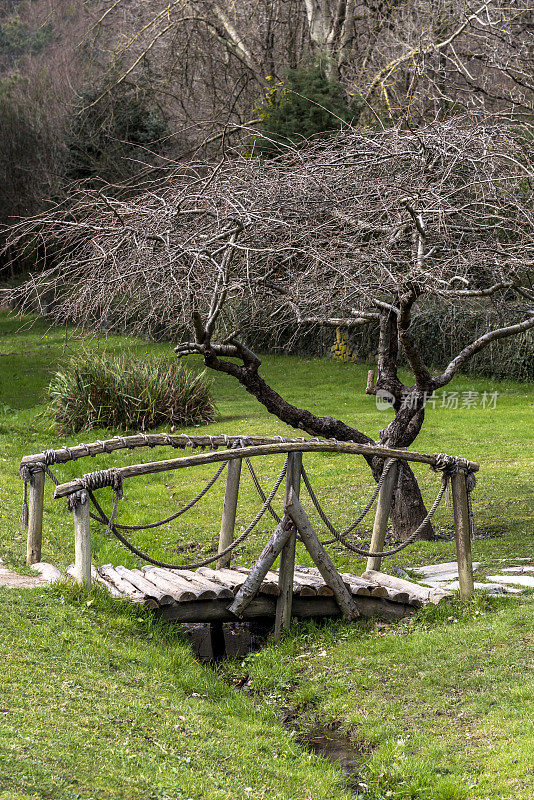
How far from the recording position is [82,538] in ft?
18.8

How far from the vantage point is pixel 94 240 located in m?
7.12

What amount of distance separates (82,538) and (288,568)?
5.47 ft

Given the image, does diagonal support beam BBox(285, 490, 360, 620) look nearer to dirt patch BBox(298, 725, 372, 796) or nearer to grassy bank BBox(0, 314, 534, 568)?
dirt patch BBox(298, 725, 372, 796)

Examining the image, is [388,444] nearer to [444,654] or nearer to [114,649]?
[444,654]

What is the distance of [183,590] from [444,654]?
6.41ft

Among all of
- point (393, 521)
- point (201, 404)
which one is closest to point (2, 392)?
point (201, 404)

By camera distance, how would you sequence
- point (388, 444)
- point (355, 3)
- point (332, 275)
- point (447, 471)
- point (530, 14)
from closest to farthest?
point (447, 471) < point (332, 275) < point (388, 444) < point (530, 14) < point (355, 3)

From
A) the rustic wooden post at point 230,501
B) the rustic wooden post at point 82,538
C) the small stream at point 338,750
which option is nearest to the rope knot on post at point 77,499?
the rustic wooden post at point 82,538

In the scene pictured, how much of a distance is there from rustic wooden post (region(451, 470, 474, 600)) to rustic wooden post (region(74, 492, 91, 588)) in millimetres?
2837

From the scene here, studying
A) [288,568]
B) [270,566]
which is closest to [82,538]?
[270,566]

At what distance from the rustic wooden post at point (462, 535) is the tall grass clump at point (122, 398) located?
865 cm

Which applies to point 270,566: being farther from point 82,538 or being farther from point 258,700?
point 82,538

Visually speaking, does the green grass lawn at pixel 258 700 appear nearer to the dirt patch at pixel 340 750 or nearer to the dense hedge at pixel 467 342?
the dirt patch at pixel 340 750

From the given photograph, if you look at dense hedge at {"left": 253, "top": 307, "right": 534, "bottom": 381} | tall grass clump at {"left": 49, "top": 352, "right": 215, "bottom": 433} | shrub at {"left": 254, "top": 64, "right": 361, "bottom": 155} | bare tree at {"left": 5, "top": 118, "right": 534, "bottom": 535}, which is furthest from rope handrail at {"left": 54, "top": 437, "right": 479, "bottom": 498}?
shrub at {"left": 254, "top": 64, "right": 361, "bottom": 155}
